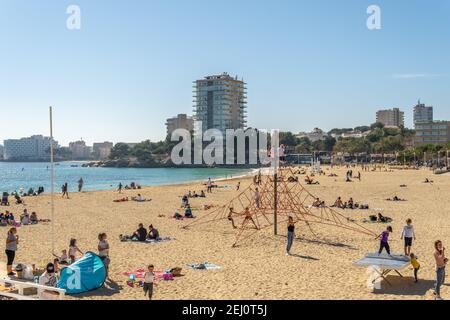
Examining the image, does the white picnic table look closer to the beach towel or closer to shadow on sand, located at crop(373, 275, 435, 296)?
shadow on sand, located at crop(373, 275, 435, 296)

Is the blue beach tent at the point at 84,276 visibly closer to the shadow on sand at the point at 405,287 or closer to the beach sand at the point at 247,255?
the beach sand at the point at 247,255

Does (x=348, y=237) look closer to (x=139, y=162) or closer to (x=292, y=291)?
(x=292, y=291)

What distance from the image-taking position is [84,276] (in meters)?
10.6

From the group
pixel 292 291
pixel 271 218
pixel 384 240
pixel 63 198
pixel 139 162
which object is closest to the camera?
pixel 292 291

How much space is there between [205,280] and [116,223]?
11253 mm

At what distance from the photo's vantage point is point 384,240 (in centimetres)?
1261

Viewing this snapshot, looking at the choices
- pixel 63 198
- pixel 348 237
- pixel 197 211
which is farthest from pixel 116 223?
pixel 63 198

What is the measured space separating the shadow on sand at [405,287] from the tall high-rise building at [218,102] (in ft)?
547

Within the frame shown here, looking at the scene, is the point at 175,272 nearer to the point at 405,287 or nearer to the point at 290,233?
the point at 290,233

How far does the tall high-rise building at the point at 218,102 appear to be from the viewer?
595 ft

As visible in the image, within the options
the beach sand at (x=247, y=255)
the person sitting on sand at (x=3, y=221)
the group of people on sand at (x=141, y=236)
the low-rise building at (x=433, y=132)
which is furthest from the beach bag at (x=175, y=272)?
the low-rise building at (x=433, y=132)

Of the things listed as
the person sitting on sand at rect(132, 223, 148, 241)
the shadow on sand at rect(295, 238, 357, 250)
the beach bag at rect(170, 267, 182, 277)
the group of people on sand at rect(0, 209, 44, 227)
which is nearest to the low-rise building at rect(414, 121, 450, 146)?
the shadow on sand at rect(295, 238, 357, 250)

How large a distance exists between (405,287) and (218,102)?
567 ft
